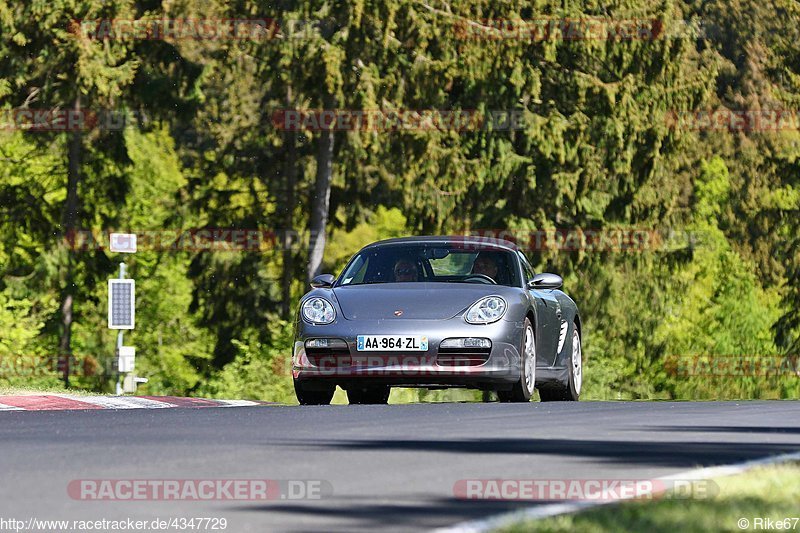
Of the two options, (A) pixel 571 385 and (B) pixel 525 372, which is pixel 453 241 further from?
(A) pixel 571 385

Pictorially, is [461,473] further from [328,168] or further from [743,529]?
[328,168]

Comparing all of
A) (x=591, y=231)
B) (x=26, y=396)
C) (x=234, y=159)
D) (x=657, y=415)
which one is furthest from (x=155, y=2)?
(x=657, y=415)

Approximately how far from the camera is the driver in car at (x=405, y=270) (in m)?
17.0

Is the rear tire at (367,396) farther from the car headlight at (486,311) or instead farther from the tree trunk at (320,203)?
the tree trunk at (320,203)

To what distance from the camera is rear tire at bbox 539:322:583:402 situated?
60.4ft

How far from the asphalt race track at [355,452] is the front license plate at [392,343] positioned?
876mm

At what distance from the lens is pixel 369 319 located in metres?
15.9

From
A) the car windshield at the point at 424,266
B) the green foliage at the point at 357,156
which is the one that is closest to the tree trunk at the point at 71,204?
the green foliage at the point at 357,156

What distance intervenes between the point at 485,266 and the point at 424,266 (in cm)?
57

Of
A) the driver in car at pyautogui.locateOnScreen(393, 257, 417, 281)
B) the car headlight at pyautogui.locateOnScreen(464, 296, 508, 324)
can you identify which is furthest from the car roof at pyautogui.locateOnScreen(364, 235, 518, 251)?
the car headlight at pyautogui.locateOnScreen(464, 296, 508, 324)

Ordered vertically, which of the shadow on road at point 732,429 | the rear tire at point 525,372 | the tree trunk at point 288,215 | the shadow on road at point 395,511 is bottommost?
the tree trunk at point 288,215

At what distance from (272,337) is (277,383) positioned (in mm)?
3038

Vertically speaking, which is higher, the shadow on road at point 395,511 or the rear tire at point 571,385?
the shadow on road at point 395,511

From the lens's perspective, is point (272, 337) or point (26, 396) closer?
point (26, 396)
